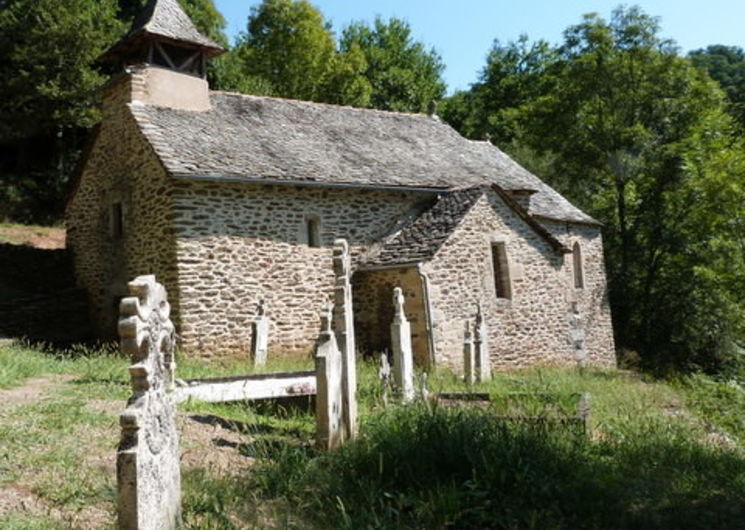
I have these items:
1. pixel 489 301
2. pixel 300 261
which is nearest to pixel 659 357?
pixel 489 301

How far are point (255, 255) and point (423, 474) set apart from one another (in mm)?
10330

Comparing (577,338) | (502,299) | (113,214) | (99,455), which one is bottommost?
(577,338)

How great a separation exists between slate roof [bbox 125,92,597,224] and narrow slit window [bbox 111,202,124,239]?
9.00 feet

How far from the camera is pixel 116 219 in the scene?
55.8 ft

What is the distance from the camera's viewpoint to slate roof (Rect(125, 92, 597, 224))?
49.0 feet

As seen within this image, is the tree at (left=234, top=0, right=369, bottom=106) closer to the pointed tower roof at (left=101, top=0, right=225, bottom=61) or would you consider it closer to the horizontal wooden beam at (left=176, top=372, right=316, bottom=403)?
the pointed tower roof at (left=101, top=0, right=225, bottom=61)

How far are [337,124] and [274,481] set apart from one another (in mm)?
15523

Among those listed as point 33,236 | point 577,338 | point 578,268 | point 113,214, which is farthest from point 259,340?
point 33,236

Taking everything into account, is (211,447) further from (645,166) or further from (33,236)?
(645,166)

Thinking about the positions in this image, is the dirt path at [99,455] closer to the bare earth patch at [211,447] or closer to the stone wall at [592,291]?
the bare earth patch at [211,447]

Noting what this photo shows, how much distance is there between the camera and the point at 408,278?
15164 mm

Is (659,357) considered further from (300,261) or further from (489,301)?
(300,261)

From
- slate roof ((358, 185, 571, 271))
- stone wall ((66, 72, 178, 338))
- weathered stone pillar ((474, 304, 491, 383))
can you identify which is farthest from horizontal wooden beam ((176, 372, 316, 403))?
slate roof ((358, 185, 571, 271))

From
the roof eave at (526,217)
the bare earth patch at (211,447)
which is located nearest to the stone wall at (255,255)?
the roof eave at (526,217)
